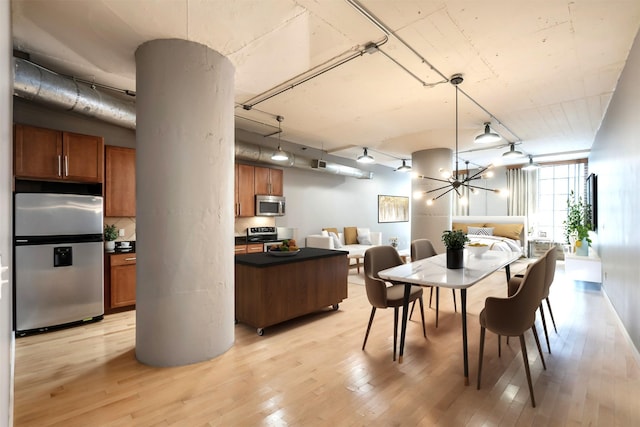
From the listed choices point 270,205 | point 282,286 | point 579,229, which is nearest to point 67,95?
point 282,286

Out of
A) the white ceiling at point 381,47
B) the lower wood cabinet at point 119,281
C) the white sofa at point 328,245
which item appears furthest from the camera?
the white sofa at point 328,245

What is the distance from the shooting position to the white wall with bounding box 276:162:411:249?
22.2 ft

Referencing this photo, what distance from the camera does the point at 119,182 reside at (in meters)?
4.10

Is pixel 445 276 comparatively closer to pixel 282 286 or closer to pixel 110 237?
pixel 282 286

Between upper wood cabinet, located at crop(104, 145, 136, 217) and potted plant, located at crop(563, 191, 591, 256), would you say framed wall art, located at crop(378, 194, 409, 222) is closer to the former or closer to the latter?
potted plant, located at crop(563, 191, 591, 256)

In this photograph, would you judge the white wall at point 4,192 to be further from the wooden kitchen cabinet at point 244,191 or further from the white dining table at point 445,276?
the wooden kitchen cabinet at point 244,191

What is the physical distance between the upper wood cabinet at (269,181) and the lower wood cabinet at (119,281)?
2415 millimetres

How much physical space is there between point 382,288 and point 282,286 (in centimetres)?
113

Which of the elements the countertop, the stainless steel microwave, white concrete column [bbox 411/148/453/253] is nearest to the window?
white concrete column [bbox 411/148/453/253]

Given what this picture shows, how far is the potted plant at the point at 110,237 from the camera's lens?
3.96 m

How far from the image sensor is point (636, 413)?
199 centimetres

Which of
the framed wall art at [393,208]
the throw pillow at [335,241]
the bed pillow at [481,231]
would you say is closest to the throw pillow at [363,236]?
the throw pillow at [335,241]

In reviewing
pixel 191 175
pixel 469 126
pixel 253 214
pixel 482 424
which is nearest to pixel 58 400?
pixel 191 175

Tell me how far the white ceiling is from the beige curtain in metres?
4.84
